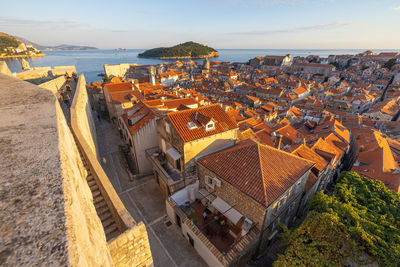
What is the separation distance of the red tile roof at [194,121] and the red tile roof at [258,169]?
206 centimetres

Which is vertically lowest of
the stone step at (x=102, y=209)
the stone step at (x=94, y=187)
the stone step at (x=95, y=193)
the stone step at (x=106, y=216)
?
the stone step at (x=106, y=216)

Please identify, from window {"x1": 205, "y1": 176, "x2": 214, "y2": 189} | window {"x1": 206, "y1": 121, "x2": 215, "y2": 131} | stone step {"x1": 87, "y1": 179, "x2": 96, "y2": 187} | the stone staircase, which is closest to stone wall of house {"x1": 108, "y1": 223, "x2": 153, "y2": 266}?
the stone staircase

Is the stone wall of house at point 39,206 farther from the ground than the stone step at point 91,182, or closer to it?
farther from the ground

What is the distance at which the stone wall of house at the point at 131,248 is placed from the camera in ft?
21.3

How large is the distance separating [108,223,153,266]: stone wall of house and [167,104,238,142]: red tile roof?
23.3ft

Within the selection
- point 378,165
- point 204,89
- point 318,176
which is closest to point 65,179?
point 318,176

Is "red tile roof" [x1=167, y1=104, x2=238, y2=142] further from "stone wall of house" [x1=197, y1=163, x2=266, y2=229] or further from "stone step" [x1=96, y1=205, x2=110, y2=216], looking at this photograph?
"stone step" [x1=96, y1=205, x2=110, y2=216]

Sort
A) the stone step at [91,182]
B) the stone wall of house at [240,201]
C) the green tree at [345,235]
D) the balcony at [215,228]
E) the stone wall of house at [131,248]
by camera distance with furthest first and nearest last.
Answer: the balcony at [215,228] → the stone wall of house at [240,201] → the stone step at [91,182] → the green tree at [345,235] → the stone wall of house at [131,248]

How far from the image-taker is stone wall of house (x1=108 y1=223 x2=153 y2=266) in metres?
6.49

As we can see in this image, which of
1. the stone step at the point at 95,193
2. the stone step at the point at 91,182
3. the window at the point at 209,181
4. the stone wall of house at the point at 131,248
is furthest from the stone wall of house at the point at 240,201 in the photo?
the stone step at the point at 91,182

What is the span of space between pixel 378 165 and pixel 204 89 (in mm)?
64735

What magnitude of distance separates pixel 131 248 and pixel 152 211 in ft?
27.3

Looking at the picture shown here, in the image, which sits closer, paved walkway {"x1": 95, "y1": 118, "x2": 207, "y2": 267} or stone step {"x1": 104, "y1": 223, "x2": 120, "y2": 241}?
stone step {"x1": 104, "y1": 223, "x2": 120, "y2": 241}

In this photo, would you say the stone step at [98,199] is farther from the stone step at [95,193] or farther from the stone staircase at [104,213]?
the stone step at [95,193]
